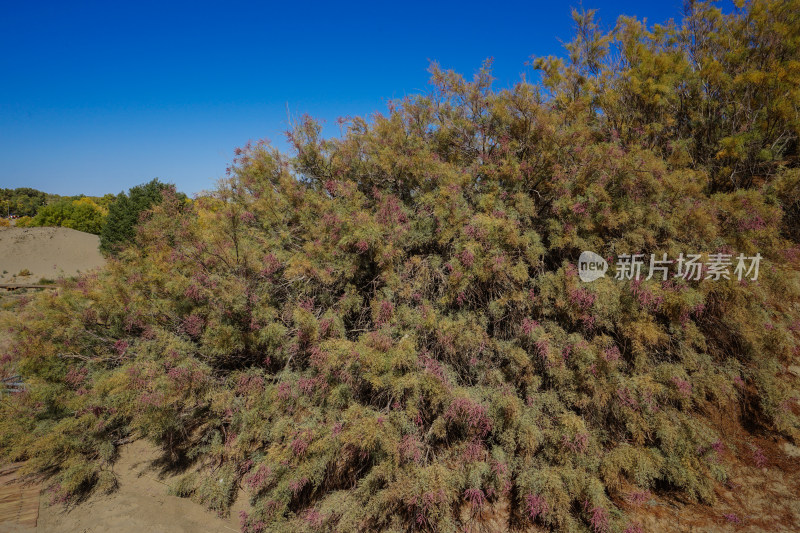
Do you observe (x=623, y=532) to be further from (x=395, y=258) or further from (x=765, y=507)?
(x=395, y=258)

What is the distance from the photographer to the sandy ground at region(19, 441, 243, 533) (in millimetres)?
Result: 5184

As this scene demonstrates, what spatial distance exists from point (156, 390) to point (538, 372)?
6388 mm

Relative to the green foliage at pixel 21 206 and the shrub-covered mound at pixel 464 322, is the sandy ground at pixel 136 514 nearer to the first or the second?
the shrub-covered mound at pixel 464 322

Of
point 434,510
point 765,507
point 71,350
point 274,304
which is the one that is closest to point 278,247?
point 274,304

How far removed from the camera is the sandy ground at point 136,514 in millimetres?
5184

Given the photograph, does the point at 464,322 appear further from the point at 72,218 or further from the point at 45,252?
the point at 72,218

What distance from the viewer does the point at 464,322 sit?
531 centimetres

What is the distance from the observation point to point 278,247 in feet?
22.2

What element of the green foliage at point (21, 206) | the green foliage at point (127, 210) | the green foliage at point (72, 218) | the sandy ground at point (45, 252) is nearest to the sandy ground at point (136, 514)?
the green foliage at point (127, 210)

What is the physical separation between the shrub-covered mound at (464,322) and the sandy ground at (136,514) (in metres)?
0.29

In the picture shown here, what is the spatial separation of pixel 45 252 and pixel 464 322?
118 feet

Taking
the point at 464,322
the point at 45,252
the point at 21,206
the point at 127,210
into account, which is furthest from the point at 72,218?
the point at 464,322

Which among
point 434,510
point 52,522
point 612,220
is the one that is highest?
point 612,220

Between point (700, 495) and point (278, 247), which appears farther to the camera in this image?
point (278, 247)
